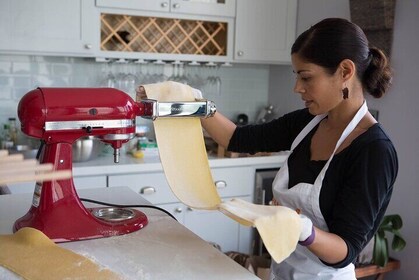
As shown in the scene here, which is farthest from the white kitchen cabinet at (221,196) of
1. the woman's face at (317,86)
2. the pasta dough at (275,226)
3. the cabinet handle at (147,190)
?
the pasta dough at (275,226)

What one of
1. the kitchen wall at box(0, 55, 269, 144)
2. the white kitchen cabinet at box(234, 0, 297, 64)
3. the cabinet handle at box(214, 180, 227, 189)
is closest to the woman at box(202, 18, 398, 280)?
the cabinet handle at box(214, 180, 227, 189)

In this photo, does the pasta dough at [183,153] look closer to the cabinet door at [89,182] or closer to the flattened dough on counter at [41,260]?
the flattened dough on counter at [41,260]

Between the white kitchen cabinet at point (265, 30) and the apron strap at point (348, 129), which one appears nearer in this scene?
the apron strap at point (348, 129)

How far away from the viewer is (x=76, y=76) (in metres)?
3.06

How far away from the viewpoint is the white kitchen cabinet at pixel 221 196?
9.02ft

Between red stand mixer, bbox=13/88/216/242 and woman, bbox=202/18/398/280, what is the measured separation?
0.41 m

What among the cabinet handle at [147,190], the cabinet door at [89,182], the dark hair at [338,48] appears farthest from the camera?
the cabinet handle at [147,190]

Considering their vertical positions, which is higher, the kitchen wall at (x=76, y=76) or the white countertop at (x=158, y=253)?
the kitchen wall at (x=76, y=76)

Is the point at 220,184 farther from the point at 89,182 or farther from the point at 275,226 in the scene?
the point at 275,226

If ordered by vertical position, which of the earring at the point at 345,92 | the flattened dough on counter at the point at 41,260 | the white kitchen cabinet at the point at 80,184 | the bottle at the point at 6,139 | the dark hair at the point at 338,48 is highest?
the dark hair at the point at 338,48

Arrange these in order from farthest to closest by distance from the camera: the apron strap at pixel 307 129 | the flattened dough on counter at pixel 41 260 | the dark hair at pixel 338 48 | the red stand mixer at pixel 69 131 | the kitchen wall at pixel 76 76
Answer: the kitchen wall at pixel 76 76 < the apron strap at pixel 307 129 < the dark hair at pixel 338 48 < the red stand mixer at pixel 69 131 < the flattened dough on counter at pixel 41 260

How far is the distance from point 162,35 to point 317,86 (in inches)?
73.4

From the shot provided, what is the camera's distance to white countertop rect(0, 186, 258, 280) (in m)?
1.02

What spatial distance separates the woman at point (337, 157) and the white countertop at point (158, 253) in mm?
218
